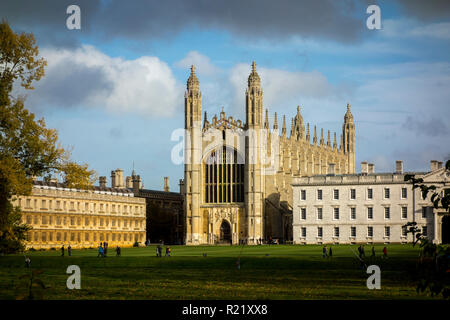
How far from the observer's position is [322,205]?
87562 millimetres

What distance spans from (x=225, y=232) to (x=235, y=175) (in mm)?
7392

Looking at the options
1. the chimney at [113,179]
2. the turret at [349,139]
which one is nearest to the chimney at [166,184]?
the chimney at [113,179]

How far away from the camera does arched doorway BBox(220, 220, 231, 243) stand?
98.6m

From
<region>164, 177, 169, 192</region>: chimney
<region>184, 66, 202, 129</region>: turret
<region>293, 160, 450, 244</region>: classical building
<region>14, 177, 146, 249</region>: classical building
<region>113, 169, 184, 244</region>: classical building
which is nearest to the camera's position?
<region>293, 160, 450, 244</region>: classical building

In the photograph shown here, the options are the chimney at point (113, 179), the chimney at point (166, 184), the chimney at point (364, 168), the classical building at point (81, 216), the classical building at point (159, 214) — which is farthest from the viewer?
the chimney at point (166, 184)

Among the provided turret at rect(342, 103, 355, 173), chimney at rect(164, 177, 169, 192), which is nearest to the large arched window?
chimney at rect(164, 177, 169, 192)

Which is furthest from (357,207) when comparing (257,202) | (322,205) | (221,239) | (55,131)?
(55,131)

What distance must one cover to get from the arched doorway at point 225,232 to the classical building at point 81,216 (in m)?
11.0

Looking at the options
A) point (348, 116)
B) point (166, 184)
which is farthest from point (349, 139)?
point (166, 184)

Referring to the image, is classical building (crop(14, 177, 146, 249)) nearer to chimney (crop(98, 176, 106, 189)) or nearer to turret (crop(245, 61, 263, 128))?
chimney (crop(98, 176, 106, 189))

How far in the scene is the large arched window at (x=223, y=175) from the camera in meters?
98.8

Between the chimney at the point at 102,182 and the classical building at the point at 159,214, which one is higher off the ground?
the chimney at the point at 102,182

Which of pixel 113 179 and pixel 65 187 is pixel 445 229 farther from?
pixel 113 179

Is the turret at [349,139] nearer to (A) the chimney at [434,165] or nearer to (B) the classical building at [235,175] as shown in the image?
(B) the classical building at [235,175]
